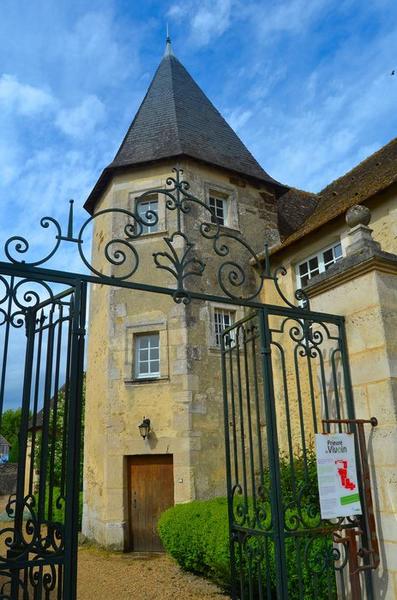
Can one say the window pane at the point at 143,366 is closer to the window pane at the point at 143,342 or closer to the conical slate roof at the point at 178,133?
the window pane at the point at 143,342

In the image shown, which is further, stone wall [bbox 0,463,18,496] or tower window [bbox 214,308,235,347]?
stone wall [bbox 0,463,18,496]

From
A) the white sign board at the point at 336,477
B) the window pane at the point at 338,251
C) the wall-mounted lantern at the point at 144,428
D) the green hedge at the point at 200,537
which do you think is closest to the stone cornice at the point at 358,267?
the white sign board at the point at 336,477

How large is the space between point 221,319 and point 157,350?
1488 millimetres

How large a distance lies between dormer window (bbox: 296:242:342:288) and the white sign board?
245 inches

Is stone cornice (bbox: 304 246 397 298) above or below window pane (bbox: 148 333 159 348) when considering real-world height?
below

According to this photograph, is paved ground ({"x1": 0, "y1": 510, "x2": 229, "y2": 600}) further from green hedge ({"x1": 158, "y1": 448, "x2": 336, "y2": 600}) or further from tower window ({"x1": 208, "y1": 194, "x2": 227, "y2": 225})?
tower window ({"x1": 208, "y1": 194, "x2": 227, "y2": 225})

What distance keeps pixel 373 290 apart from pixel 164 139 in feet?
29.4

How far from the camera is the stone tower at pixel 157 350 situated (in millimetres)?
9023

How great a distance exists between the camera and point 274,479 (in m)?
3.12

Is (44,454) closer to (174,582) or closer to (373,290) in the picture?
(373,290)

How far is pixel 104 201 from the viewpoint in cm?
1151

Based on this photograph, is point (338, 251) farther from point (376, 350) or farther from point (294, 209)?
point (376, 350)

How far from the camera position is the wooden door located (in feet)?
29.2

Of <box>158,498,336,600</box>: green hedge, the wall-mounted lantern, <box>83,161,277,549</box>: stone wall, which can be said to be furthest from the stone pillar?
the wall-mounted lantern
